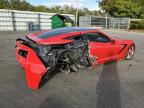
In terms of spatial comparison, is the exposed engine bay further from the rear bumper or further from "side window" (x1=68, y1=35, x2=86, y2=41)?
the rear bumper

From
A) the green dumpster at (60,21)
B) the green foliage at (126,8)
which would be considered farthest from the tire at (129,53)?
the green foliage at (126,8)

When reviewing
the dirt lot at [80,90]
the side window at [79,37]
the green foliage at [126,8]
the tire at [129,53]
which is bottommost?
the dirt lot at [80,90]

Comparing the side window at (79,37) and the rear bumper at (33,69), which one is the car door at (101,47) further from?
the rear bumper at (33,69)

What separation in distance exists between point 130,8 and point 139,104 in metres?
37.1

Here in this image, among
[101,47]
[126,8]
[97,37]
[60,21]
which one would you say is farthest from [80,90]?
[126,8]

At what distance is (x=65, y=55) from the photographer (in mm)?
6168

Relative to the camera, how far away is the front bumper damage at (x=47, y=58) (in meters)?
5.12

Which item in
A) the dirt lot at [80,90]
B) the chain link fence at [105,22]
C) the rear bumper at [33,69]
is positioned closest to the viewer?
the dirt lot at [80,90]

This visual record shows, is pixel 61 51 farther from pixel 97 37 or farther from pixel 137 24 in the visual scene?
pixel 137 24

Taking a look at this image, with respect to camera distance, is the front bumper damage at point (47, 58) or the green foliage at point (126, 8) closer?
the front bumper damage at point (47, 58)

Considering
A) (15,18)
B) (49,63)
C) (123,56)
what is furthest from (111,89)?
(15,18)

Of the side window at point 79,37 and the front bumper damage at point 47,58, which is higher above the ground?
the side window at point 79,37

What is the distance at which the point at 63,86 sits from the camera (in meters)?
5.49

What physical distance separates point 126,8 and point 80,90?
36445mm
